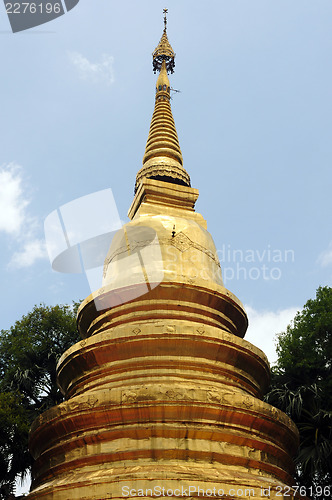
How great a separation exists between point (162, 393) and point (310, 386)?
797 centimetres

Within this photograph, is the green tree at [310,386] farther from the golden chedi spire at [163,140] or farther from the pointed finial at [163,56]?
the pointed finial at [163,56]

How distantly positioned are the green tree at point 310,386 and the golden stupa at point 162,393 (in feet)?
12.7

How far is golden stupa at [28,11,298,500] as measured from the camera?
7.13 meters

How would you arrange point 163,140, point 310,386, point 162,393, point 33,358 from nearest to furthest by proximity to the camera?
point 162,393 → point 310,386 → point 163,140 → point 33,358

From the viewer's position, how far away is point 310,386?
14.5m

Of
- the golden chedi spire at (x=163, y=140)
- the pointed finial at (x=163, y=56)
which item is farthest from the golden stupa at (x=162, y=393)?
the pointed finial at (x=163, y=56)

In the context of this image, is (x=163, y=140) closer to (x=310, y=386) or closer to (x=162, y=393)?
(x=310, y=386)

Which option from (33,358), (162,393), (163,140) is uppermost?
(163,140)

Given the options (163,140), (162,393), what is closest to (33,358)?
(163,140)

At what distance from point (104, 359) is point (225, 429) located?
240 centimetres

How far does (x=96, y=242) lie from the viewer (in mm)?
12844

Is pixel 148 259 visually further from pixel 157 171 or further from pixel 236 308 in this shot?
pixel 157 171

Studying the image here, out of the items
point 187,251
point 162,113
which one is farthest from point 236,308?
point 162,113

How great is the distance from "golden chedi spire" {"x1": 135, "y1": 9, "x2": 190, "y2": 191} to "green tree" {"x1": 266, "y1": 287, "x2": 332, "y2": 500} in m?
5.85
